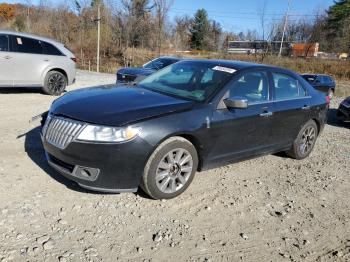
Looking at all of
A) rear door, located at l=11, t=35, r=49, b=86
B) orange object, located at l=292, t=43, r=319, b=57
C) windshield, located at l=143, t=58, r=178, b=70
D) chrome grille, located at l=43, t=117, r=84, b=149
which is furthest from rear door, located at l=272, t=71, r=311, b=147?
orange object, located at l=292, t=43, r=319, b=57

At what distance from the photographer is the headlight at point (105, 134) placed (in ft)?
12.3

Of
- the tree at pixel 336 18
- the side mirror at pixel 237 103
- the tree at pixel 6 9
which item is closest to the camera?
the side mirror at pixel 237 103

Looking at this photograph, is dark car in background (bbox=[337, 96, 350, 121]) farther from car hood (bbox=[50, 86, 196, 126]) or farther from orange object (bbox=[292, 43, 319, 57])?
orange object (bbox=[292, 43, 319, 57])

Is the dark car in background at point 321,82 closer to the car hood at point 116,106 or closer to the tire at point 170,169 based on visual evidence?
the car hood at point 116,106

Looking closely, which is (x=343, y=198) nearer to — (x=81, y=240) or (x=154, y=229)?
(x=154, y=229)

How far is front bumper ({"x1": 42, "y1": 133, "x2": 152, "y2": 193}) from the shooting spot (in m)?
3.75

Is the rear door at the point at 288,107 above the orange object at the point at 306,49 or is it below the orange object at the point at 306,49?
below

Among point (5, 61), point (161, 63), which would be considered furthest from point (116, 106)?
point (161, 63)

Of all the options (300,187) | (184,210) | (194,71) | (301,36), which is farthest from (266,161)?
(301,36)

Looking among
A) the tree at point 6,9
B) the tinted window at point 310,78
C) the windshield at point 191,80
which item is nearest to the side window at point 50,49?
the windshield at point 191,80

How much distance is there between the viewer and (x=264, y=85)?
5352mm

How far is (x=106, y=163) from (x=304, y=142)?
3871mm

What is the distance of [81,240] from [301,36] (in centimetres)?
5887

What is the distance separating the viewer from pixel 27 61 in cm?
982
